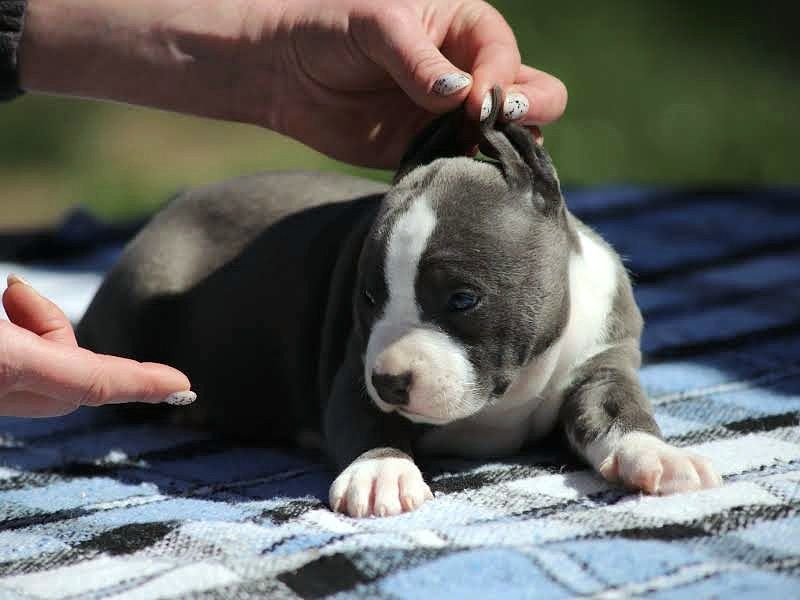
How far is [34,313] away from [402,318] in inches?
23.4

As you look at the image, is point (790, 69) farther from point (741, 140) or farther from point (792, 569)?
point (792, 569)

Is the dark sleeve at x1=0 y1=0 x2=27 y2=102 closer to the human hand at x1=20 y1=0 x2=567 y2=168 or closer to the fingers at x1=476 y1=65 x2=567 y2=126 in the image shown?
the human hand at x1=20 y1=0 x2=567 y2=168

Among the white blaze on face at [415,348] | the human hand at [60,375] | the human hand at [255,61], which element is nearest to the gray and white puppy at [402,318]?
the white blaze on face at [415,348]

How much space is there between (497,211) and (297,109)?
843 millimetres

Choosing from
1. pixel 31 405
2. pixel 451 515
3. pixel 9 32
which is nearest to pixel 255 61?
pixel 9 32

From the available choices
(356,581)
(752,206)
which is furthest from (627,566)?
(752,206)

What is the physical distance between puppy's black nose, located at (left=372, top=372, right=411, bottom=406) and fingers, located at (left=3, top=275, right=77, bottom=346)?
49 cm

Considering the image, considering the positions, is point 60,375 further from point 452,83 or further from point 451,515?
point 452,83

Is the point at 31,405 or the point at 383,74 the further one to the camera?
the point at 383,74

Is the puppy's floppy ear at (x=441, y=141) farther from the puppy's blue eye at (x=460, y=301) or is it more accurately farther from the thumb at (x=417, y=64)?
the puppy's blue eye at (x=460, y=301)

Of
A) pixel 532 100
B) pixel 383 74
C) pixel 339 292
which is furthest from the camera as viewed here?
pixel 383 74

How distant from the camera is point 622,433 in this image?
2.30 m

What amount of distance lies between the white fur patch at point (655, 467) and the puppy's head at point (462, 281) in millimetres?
228

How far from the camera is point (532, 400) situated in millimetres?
2479
